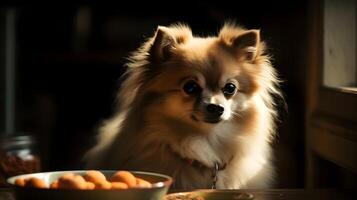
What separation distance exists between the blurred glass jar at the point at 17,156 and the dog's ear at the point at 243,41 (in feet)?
2.29

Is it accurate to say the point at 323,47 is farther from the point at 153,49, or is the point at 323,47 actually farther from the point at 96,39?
the point at 96,39

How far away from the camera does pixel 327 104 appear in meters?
2.24

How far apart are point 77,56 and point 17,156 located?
6.62 feet

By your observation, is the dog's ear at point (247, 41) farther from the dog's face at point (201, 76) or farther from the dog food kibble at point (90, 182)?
the dog food kibble at point (90, 182)

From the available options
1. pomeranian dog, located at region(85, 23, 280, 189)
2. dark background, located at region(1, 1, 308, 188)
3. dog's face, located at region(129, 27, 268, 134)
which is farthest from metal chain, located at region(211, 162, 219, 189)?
dark background, located at region(1, 1, 308, 188)

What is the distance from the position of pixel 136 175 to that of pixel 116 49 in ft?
8.88

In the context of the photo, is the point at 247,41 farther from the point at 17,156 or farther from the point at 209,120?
the point at 17,156

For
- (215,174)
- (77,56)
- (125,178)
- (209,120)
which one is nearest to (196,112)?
(209,120)

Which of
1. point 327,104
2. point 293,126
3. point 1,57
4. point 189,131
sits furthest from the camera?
point 1,57

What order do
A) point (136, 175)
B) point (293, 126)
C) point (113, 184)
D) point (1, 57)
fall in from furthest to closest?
point (1, 57) → point (293, 126) → point (136, 175) → point (113, 184)

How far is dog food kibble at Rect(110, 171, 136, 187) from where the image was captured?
1.16 meters

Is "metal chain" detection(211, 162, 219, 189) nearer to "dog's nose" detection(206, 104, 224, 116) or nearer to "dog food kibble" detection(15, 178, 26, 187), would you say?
"dog's nose" detection(206, 104, 224, 116)

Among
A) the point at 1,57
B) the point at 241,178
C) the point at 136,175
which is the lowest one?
the point at 241,178

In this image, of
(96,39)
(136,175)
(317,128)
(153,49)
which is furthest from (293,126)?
(136,175)
